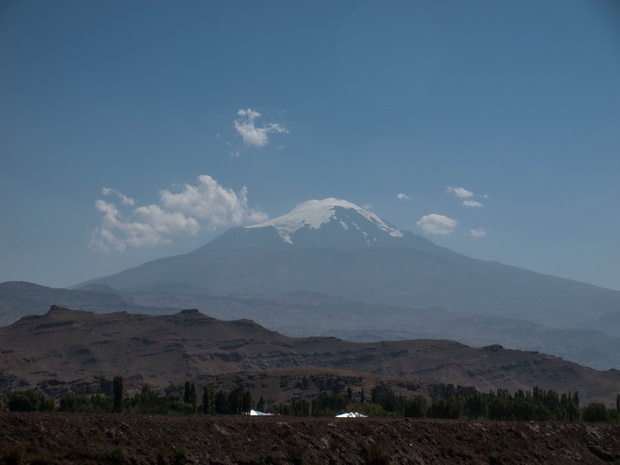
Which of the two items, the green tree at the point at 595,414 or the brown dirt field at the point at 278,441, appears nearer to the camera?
the brown dirt field at the point at 278,441

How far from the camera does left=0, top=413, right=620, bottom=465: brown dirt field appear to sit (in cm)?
3366

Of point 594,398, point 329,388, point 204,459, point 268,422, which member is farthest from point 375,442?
point 594,398

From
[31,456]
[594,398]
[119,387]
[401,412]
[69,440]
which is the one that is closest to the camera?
[31,456]

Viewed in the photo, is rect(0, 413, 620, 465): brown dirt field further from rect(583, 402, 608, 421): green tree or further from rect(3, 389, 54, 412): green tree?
rect(3, 389, 54, 412): green tree

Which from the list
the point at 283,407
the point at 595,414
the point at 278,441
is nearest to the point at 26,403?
the point at 283,407

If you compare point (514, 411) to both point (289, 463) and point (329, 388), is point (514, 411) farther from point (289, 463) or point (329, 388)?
point (329, 388)

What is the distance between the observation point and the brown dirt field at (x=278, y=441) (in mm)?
33656

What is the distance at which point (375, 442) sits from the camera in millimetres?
44938

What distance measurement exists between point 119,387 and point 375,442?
115 ft

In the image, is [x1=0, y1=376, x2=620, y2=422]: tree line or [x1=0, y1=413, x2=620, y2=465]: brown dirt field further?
[x1=0, y1=376, x2=620, y2=422]: tree line

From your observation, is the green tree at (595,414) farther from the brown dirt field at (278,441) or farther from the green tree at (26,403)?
the green tree at (26,403)

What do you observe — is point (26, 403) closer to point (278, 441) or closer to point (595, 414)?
point (278, 441)

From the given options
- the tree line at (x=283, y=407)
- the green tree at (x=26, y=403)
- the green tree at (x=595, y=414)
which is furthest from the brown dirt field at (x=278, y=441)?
the green tree at (x=26, y=403)

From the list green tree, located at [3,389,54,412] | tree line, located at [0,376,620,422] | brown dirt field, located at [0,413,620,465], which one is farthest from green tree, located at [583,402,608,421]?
green tree, located at [3,389,54,412]
